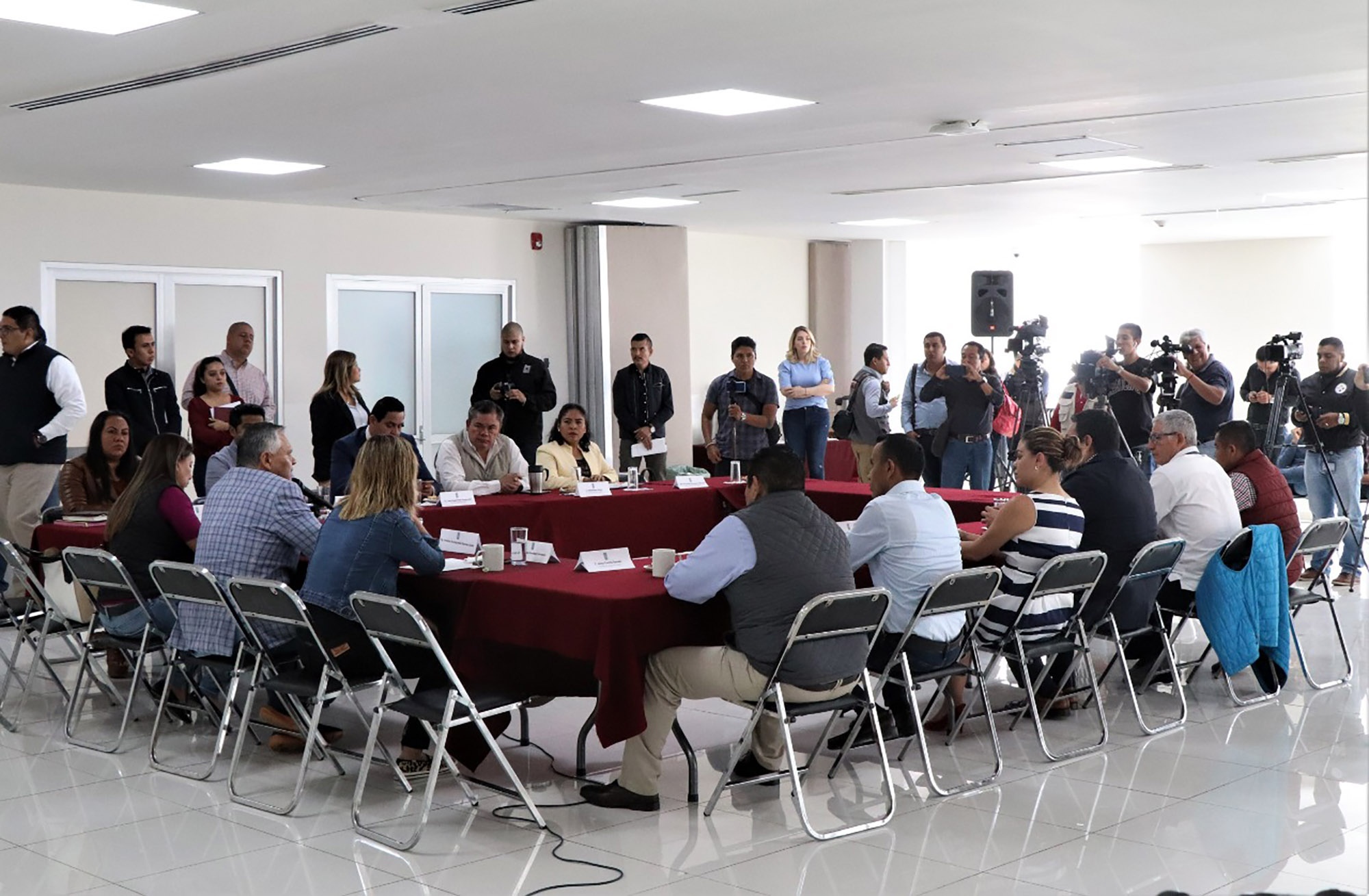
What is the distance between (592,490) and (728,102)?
2117 mm

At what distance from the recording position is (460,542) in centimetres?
544

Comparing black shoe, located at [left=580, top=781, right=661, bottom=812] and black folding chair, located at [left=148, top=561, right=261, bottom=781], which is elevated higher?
black folding chair, located at [left=148, top=561, right=261, bottom=781]

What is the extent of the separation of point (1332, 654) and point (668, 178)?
4868 millimetres

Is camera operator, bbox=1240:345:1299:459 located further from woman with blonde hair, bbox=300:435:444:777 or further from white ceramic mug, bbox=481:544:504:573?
woman with blonde hair, bbox=300:435:444:777

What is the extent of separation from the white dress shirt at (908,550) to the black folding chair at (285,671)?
179cm

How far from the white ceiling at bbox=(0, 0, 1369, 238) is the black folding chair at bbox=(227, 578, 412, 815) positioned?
185 centimetres

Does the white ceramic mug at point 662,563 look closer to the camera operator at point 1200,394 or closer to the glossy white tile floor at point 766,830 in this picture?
the glossy white tile floor at point 766,830

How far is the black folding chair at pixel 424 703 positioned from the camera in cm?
441

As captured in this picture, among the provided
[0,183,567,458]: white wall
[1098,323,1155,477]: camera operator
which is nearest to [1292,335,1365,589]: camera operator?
[1098,323,1155,477]: camera operator

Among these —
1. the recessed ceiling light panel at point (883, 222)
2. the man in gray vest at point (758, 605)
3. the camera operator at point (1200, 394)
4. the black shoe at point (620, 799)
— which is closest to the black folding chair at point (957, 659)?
the man in gray vest at point (758, 605)

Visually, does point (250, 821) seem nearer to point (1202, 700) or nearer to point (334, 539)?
point (334, 539)

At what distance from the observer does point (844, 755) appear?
532 centimetres

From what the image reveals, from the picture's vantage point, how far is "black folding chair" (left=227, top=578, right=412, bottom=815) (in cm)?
473

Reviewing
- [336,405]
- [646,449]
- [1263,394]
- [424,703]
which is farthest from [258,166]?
[1263,394]
